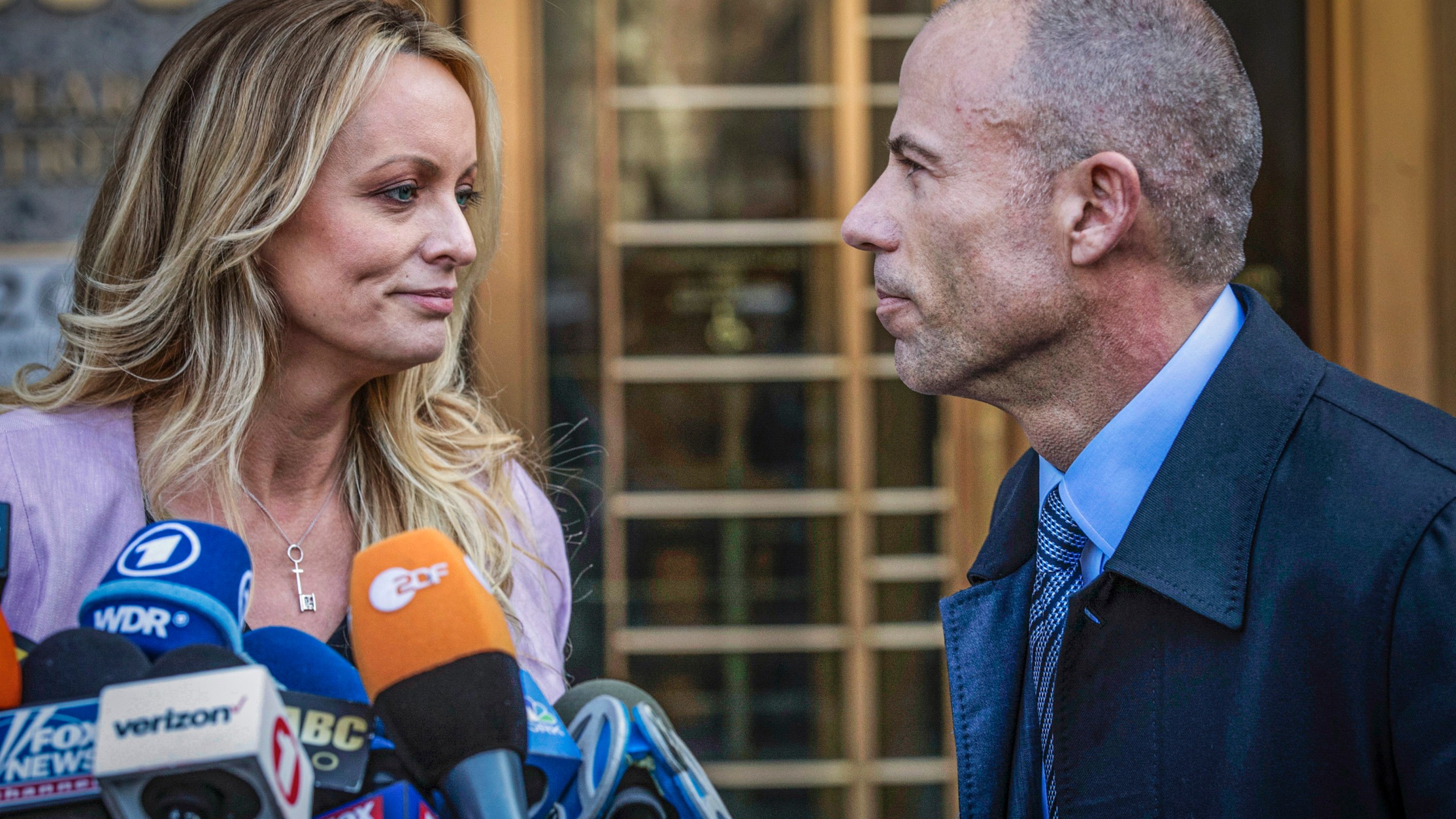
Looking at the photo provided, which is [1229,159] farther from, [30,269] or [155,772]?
[30,269]

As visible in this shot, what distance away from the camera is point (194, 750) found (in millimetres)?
842

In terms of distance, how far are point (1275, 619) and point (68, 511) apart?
1471 millimetres

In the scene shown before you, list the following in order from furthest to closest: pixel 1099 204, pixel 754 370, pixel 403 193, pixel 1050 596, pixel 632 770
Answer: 1. pixel 754 370
2. pixel 403 193
3. pixel 1050 596
4. pixel 1099 204
5. pixel 632 770

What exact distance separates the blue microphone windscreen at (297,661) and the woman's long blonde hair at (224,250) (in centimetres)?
58

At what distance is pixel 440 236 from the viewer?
1668mm

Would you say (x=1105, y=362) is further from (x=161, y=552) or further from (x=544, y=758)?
(x=161, y=552)

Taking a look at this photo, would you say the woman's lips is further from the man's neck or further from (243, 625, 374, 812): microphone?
the man's neck

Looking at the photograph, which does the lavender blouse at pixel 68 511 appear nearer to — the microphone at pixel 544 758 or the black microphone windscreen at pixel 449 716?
the microphone at pixel 544 758

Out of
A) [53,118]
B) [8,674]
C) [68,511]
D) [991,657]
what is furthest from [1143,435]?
[53,118]

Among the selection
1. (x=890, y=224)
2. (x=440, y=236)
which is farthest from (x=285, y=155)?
(x=890, y=224)

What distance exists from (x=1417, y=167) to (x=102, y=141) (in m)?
3.74

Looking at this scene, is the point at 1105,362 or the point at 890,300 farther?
the point at 890,300

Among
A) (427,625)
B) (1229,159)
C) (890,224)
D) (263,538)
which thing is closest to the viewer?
(427,625)

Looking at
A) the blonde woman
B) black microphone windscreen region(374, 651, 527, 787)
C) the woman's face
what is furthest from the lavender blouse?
black microphone windscreen region(374, 651, 527, 787)
